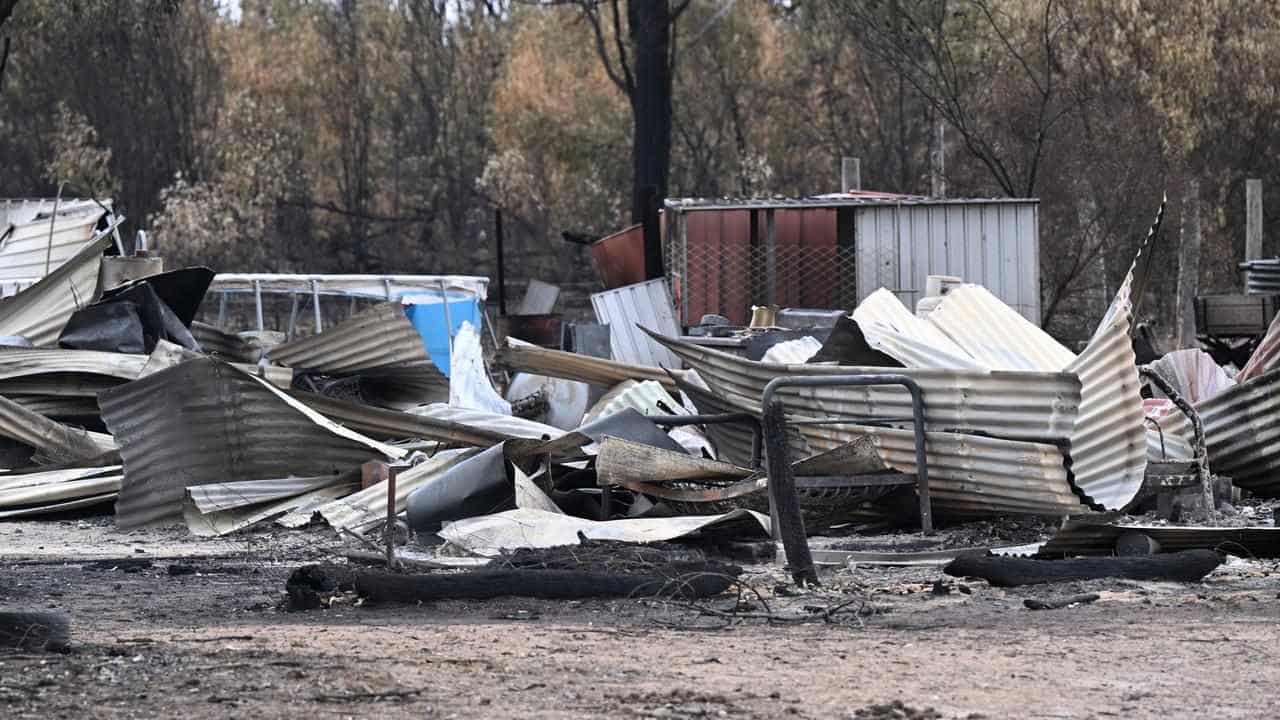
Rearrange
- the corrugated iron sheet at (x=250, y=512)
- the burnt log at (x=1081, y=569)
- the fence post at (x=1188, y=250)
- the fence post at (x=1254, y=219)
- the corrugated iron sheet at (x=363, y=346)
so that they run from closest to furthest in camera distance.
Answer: the burnt log at (x=1081, y=569)
the corrugated iron sheet at (x=250, y=512)
the corrugated iron sheet at (x=363, y=346)
the fence post at (x=1254, y=219)
the fence post at (x=1188, y=250)

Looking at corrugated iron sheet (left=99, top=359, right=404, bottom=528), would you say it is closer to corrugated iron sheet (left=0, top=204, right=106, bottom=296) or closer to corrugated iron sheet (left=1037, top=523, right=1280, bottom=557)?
corrugated iron sheet (left=1037, top=523, right=1280, bottom=557)

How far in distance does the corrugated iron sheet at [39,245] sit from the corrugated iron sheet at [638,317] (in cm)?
535

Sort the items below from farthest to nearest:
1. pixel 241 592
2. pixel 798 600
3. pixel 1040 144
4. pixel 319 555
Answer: pixel 1040 144 → pixel 319 555 → pixel 241 592 → pixel 798 600

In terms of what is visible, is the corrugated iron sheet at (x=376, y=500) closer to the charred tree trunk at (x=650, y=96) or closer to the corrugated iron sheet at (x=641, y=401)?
the corrugated iron sheet at (x=641, y=401)

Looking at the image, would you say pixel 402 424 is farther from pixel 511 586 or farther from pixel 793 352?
pixel 511 586

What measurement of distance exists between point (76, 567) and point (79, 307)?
5992 mm

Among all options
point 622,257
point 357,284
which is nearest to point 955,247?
point 622,257

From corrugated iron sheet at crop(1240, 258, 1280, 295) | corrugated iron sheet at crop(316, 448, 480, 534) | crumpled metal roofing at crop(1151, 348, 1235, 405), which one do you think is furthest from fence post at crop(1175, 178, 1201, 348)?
corrugated iron sheet at crop(316, 448, 480, 534)

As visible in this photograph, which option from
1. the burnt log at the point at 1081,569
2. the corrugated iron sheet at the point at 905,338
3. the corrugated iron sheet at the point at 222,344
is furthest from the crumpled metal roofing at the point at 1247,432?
A: the corrugated iron sheet at the point at 222,344

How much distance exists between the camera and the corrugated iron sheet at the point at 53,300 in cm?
1383

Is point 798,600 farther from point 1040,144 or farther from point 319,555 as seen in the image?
point 1040,144

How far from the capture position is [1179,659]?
16.7 ft

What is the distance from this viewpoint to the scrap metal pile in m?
9.09

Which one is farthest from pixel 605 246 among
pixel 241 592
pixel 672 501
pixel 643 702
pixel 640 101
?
pixel 643 702
